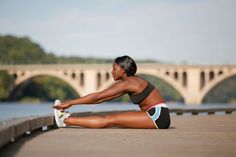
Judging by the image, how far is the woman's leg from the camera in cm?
750

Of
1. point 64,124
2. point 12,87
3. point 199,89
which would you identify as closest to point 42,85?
point 12,87

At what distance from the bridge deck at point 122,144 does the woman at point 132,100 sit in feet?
0.62

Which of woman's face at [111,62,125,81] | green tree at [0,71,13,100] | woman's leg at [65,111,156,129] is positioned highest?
woman's face at [111,62,125,81]

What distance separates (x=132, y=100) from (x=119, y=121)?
0.31 m

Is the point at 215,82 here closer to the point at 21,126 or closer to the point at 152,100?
the point at 152,100

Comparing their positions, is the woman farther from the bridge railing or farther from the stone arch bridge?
the stone arch bridge

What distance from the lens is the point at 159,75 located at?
→ 64.6 m

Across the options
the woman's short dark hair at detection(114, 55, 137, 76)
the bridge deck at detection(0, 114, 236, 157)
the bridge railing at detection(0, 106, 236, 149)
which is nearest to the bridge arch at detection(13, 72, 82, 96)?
the bridge railing at detection(0, 106, 236, 149)

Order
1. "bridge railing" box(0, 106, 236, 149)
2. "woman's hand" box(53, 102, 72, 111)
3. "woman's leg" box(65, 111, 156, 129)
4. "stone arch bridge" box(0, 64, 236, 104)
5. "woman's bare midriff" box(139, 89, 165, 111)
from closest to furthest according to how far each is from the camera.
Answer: "bridge railing" box(0, 106, 236, 149), "woman's hand" box(53, 102, 72, 111), "woman's bare midriff" box(139, 89, 165, 111), "woman's leg" box(65, 111, 156, 129), "stone arch bridge" box(0, 64, 236, 104)

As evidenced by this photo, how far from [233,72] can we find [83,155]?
189ft

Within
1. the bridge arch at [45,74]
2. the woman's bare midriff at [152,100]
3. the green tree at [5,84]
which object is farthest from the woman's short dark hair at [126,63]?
the green tree at [5,84]

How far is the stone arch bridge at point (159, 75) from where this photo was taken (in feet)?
205

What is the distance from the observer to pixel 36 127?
702 cm

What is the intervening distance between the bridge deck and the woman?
0.19m
